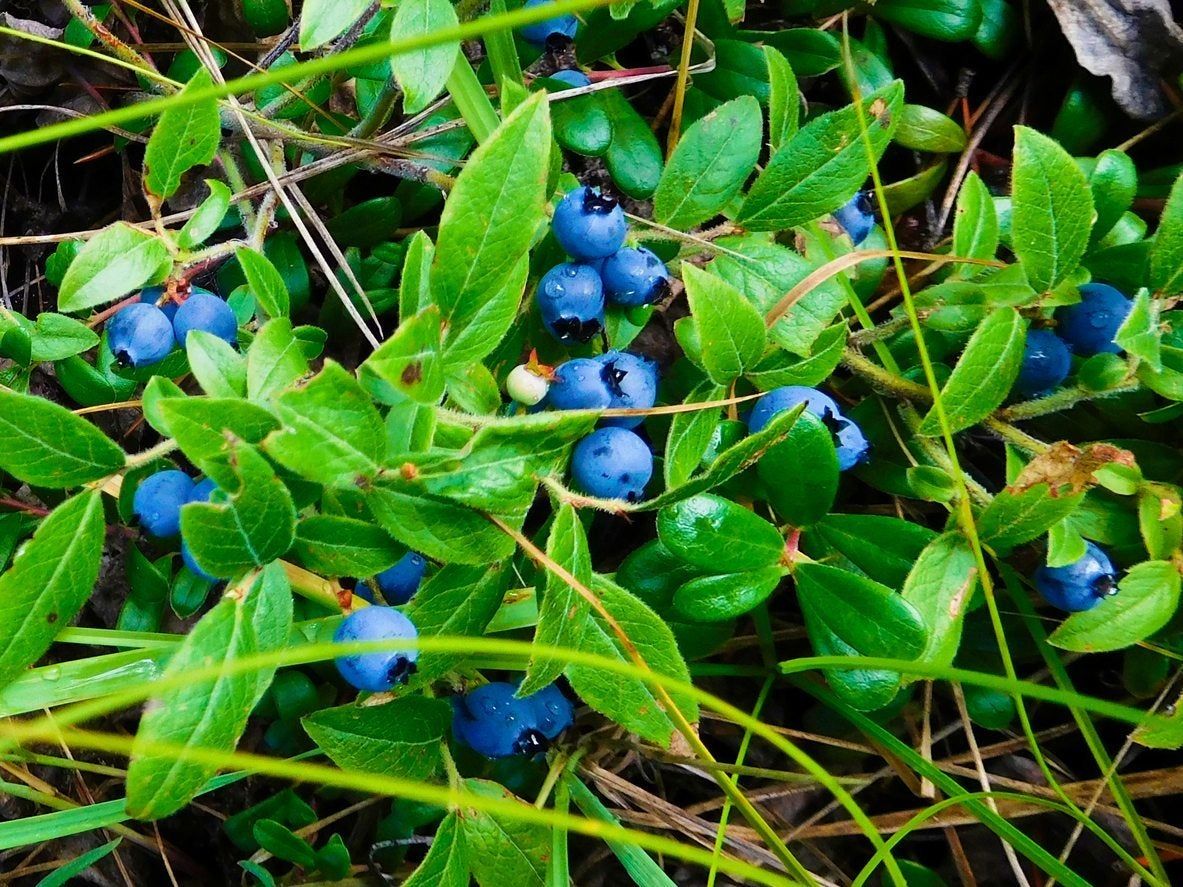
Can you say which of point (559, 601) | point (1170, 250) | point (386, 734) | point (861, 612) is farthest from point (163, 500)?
point (1170, 250)

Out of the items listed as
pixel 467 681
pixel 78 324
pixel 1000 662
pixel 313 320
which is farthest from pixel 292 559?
pixel 1000 662

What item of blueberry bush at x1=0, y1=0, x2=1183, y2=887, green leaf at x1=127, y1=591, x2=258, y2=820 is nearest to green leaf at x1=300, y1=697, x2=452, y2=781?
blueberry bush at x1=0, y1=0, x2=1183, y2=887

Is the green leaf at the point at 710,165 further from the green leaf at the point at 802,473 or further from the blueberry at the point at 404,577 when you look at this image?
the blueberry at the point at 404,577

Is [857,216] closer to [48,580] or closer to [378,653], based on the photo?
[378,653]

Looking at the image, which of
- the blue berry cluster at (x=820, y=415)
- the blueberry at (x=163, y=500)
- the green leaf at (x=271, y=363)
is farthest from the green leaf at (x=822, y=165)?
the blueberry at (x=163, y=500)

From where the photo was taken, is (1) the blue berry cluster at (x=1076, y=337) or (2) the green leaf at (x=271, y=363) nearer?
(2) the green leaf at (x=271, y=363)

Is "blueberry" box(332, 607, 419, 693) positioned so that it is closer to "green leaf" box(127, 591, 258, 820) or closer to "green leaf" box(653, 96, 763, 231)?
"green leaf" box(127, 591, 258, 820)
